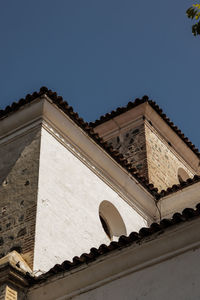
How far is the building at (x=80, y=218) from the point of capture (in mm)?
7621

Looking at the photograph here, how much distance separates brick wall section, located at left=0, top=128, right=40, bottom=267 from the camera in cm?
892

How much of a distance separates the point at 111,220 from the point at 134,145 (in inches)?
167

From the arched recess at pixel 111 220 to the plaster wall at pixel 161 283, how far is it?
310 centimetres

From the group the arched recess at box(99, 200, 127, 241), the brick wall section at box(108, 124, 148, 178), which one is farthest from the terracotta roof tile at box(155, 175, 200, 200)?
the brick wall section at box(108, 124, 148, 178)

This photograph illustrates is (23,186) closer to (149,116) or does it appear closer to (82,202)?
(82,202)

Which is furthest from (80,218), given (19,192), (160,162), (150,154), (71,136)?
(160,162)

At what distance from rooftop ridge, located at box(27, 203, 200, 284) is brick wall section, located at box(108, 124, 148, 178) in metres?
6.39

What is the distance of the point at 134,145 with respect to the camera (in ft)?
49.5

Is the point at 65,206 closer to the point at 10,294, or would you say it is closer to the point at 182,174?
the point at 10,294

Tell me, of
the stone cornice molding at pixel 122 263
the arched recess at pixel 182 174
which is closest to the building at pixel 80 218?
the stone cornice molding at pixel 122 263

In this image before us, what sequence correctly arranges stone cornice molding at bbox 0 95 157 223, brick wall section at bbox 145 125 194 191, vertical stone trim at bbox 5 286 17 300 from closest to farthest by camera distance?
vertical stone trim at bbox 5 286 17 300 < stone cornice molding at bbox 0 95 157 223 < brick wall section at bbox 145 125 194 191

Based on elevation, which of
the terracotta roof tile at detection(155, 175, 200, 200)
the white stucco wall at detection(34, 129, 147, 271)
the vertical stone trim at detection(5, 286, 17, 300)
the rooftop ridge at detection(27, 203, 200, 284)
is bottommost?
the vertical stone trim at detection(5, 286, 17, 300)

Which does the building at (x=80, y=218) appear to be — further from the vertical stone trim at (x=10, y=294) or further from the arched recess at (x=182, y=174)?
the arched recess at (x=182, y=174)

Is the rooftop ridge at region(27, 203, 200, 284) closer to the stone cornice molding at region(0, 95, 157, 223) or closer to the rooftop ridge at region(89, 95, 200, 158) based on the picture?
the stone cornice molding at region(0, 95, 157, 223)
